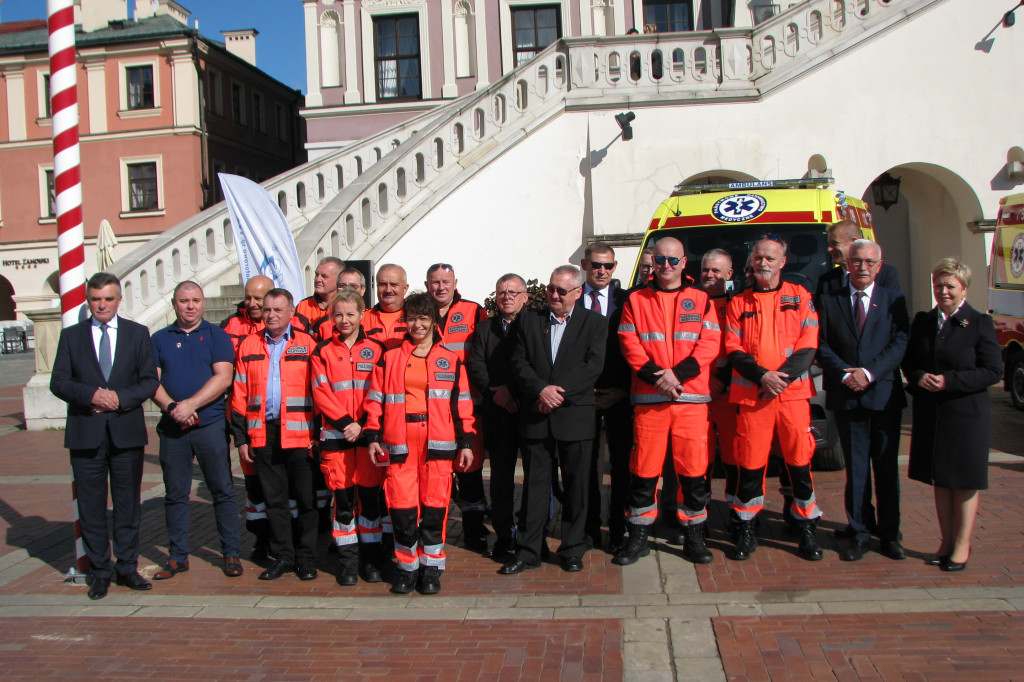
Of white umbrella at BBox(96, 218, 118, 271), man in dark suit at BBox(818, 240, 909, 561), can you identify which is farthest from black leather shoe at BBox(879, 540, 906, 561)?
white umbrella at BBox(96, 218, 118, 271)

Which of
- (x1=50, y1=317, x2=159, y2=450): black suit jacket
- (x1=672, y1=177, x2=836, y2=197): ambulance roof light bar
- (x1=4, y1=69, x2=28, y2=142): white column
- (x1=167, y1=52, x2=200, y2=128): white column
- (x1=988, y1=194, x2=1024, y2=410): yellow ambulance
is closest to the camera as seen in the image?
(x1=50, y1=317, x2=159, y2=450): black suit jacket

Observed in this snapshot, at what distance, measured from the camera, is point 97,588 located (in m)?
5.41

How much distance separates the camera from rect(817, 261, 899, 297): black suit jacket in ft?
19.0

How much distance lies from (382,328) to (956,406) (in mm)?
3718

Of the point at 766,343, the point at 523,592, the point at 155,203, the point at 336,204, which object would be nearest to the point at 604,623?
the point at 523,592


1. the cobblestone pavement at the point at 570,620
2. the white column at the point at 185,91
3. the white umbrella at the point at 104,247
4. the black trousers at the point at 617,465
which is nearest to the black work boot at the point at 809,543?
the cobblestone pavement at the point at 570,620

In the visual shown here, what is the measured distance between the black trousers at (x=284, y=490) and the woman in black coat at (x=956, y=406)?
393cm

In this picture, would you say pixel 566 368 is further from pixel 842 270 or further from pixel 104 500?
pixel 104 500

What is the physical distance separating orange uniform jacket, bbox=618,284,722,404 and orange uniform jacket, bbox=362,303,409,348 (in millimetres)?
1461

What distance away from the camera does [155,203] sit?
31.5m

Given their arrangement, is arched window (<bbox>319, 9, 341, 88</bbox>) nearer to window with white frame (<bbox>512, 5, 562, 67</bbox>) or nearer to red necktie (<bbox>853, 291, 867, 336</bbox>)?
window with white frame (<bbox>512, 5, 562, 67</bbox>)

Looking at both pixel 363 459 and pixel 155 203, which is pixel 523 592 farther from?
pixel 155 203

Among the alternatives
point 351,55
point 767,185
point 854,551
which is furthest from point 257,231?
point 351,55

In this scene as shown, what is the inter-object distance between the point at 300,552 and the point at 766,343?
3347 millimetres
